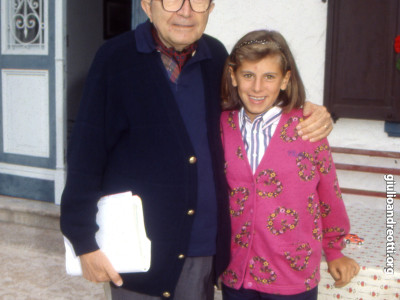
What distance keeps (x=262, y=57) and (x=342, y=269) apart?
796 mm

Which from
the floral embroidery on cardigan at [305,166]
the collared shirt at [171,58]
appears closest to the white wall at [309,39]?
the floral embroidery on cardigan at [305,166]

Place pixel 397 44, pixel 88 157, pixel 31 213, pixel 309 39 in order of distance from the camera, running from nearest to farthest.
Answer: pixel 88 157, pixel 397 44, pixel 309 39, pixel 31 213

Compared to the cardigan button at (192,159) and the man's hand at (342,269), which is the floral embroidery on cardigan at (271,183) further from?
the man's hand at (342,269)

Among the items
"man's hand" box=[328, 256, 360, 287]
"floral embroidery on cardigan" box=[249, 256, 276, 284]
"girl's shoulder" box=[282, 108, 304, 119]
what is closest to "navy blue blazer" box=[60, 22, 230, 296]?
"floral embroidery on cardigan" box=[249, 256, 276, 284]

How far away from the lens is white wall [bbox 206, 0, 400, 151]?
3.54 metres

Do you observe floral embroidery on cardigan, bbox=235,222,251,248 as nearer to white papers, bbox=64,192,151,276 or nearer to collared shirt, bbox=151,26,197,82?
white papers, bbox=64,192,151,276

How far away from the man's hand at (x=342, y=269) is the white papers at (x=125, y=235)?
2.26ft

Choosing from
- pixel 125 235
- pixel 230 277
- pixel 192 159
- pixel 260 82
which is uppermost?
pixel 260 82

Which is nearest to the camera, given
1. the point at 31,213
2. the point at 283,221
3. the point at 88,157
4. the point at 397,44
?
the point at 88,157

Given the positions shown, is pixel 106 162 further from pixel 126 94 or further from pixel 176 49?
pixel 176 49

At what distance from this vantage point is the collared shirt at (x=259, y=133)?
5.58 feet

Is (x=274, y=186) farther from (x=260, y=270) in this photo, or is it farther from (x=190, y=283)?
(x=190, y=283)

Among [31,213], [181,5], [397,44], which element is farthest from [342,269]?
[31,213]

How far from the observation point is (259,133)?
172cm
